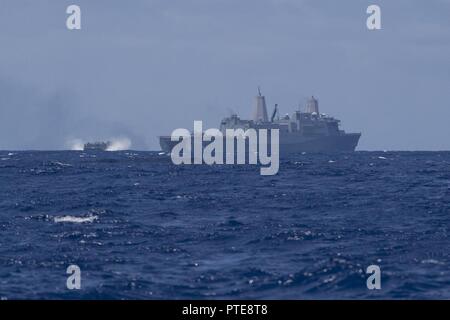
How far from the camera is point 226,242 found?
35.0 meters

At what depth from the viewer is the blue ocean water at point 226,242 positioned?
87.5 feet

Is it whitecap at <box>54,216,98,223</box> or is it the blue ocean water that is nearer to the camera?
the blue ocean water

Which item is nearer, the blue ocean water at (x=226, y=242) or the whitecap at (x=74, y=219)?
the blue ocean water at (x=226, y=242)

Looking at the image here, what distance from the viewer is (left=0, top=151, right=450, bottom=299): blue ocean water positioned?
87.5ft

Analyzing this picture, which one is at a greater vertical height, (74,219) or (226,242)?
(74,219)

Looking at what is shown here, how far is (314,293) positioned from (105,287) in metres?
5.59

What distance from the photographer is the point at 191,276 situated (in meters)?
28.2

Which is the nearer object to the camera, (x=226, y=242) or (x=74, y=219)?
(x=226, y=242)

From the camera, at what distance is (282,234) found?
36.8 metres
